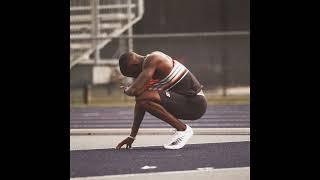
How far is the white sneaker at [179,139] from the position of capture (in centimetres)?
514

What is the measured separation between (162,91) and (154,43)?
3.97 m

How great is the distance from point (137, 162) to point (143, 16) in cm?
684

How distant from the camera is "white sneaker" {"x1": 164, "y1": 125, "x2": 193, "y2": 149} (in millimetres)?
5145

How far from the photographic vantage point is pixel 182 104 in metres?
5.33

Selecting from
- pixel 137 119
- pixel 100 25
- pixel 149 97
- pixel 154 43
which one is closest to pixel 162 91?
pixel 149 97

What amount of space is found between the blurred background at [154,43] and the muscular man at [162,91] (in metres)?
3.13

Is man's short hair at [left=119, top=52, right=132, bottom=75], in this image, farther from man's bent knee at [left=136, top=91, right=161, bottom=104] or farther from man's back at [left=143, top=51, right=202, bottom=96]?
man's bent knee at [left=136, top=91, right=161, bottom=104]

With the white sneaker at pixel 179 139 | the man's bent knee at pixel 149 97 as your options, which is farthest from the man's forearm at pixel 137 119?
the white sneaker at pixel 179 139

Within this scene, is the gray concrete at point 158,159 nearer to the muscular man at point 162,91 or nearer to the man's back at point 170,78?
the muscular man at point 162,91
